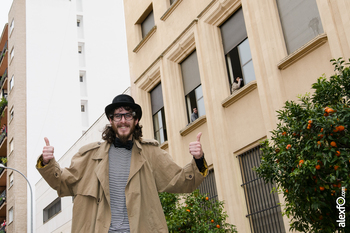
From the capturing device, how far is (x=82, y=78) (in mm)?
32938

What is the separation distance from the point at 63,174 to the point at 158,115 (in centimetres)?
1203

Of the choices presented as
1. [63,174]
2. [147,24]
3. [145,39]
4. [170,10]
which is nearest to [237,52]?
[170,10]

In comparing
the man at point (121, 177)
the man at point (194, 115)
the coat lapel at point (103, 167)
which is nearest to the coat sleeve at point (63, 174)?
the man at point (121, 177)

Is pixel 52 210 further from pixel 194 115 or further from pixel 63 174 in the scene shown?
pixel 63 174

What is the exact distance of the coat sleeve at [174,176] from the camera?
4066 mm

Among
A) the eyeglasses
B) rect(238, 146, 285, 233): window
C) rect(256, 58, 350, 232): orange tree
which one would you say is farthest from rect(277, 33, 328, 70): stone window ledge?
the eyeglasses

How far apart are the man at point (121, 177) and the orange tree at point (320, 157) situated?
1.79 metres

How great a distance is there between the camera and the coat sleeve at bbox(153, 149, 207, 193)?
13.3ft

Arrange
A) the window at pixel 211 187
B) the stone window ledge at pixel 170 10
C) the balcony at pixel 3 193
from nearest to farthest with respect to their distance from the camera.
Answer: the window at pixel 211 187 < the stone window ledge at pixel 170 10 < the balcony at pixel 3 193

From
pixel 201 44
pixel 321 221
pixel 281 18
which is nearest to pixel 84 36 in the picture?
pixel 201 44

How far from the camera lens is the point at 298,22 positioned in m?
9.66

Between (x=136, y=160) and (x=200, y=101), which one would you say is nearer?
(x=136, y=160)

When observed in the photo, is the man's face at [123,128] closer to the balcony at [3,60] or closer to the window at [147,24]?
the window at [147,24]

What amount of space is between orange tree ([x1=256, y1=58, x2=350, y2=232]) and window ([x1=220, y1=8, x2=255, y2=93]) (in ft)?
18.2
